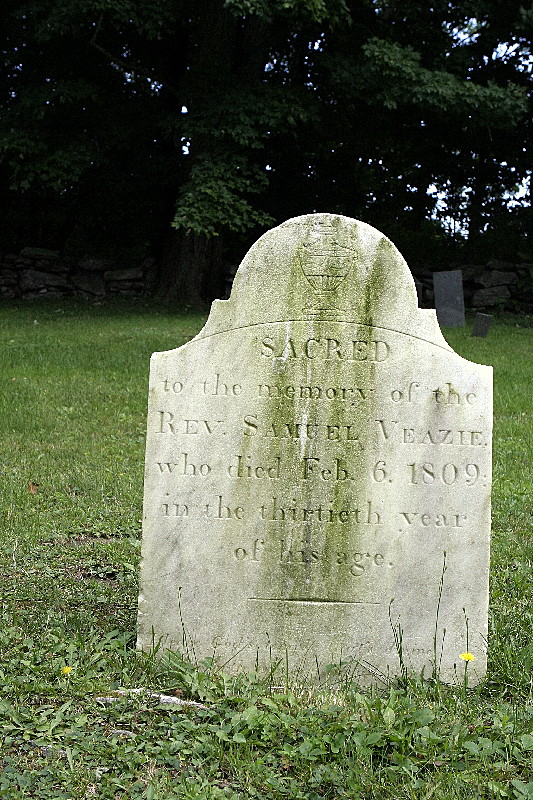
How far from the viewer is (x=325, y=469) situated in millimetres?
4027

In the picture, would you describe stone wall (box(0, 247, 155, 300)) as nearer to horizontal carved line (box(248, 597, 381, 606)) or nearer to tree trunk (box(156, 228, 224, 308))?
tree trunk (box(156, 228, 224, 308))

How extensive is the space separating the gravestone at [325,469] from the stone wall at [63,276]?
1724 cm

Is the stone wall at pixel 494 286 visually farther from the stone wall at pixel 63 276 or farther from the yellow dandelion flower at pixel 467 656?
the yellow dandelion flower at pixel 467 656

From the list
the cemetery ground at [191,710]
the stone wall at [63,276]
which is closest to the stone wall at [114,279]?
the stone wall at [63,276]

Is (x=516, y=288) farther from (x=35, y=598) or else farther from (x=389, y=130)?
(x=35, y=598)

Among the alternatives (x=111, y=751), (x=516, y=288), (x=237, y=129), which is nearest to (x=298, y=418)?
(x=111, y=751)

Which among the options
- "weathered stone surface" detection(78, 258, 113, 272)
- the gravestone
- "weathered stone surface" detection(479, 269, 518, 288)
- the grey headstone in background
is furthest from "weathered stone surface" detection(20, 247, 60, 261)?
the gravestone

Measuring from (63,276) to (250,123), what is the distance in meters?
6.04

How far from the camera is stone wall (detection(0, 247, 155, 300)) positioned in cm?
2103

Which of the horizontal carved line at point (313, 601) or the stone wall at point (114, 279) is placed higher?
the stone wall at point (114, 279)

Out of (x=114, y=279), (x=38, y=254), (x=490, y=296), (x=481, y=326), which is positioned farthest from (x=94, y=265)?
(x=481, y=326)

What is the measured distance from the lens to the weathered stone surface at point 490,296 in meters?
20.7

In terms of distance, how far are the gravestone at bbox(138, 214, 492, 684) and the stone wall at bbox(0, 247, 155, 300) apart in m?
17.2

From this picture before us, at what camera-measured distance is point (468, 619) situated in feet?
13.2
